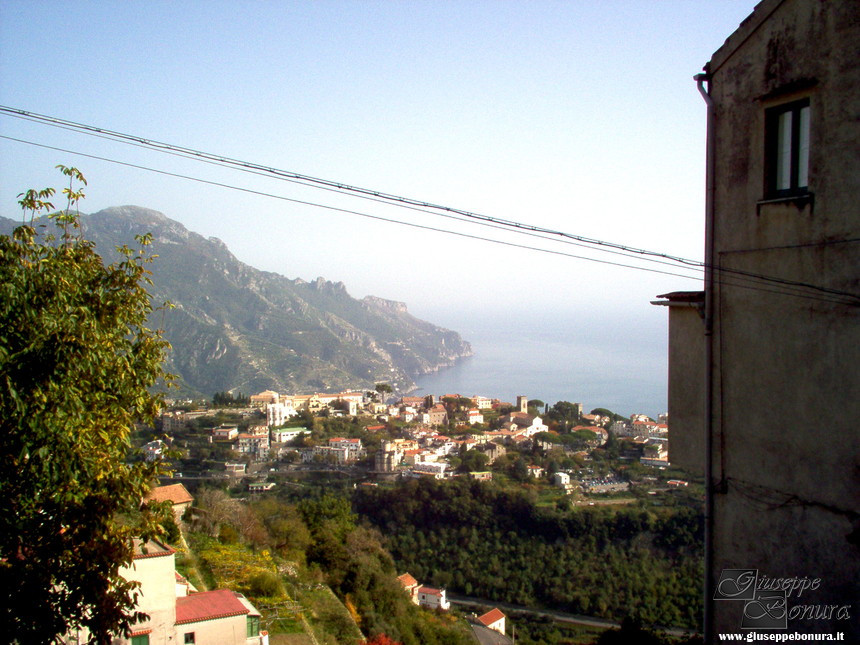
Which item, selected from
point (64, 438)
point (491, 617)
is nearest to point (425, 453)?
point (491, 617)

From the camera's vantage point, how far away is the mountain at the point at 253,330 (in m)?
63.3

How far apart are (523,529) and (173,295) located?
58936 millimetres

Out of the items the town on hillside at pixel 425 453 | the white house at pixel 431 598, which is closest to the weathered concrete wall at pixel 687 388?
the town on hillside at pixel 425 453

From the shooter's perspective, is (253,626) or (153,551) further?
(253,626)

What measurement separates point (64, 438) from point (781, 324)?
3.26 metres

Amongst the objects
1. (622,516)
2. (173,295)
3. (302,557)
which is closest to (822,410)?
(302,557)

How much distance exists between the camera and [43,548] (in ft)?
9.46

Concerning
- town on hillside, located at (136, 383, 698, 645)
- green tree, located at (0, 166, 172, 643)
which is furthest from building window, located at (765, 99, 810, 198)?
town on hillside, located at (136, 383, 698, 645)

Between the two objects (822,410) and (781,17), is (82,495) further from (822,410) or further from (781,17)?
(781,17)

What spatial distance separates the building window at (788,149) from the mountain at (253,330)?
170ft

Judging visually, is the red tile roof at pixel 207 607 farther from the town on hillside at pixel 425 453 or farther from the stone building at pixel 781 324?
the town on hillside at pixel 425 453

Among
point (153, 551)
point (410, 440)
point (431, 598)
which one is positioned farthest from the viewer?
point (410, 440)

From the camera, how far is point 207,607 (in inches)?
278

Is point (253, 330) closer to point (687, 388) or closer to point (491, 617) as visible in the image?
point (491, 617)
